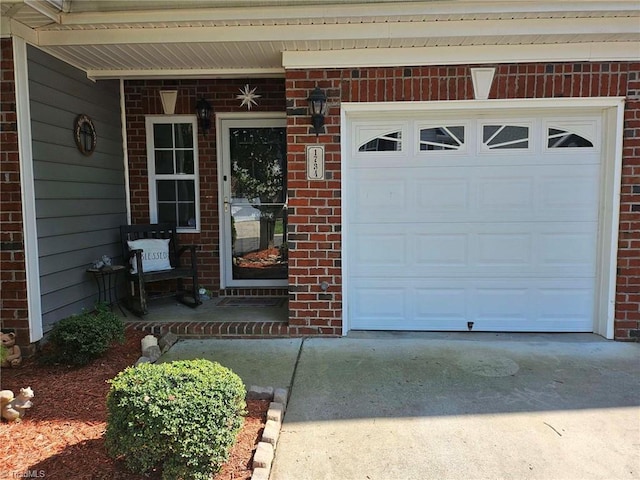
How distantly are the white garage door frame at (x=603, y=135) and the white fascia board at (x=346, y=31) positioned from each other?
59cm

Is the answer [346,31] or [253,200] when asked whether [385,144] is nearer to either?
[346,31]

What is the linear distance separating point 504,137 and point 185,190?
3559mm

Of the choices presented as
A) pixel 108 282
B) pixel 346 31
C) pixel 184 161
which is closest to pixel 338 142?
pixel 346 31

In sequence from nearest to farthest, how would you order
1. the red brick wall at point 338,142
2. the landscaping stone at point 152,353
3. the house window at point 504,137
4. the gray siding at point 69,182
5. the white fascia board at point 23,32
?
the white fascia board at point 23,32 → the landscaping stone at point 152,353 → the gray siding at point 69,182 → the red brick wall at point 338,142 → the house window at point 504,137

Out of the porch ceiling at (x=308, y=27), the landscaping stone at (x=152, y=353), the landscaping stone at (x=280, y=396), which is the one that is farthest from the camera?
the landscaping stone at (x=152, y=353)

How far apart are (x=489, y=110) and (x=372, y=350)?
95.6 inches

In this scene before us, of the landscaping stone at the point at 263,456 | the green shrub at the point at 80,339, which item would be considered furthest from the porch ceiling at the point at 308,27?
the landscaping stone at the point at 263,456

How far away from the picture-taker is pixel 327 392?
3.07 m

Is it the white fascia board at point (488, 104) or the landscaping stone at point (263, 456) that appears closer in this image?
the landscaping stone at point (263, 456)

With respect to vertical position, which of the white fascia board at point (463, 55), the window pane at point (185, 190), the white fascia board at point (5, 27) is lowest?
the window pane at point (185, 190)

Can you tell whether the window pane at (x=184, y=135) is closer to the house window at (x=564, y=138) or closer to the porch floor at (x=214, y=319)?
the porch floor at (x=214, y=319)

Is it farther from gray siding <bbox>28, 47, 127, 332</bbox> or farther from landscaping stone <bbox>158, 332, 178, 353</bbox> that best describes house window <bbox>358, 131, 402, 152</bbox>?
gray siding <bbox>28, 47, 127, 332</bbox>

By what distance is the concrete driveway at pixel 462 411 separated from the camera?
2.30 meters

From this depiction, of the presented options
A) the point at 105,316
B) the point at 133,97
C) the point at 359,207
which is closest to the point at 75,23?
the point at 133,97
